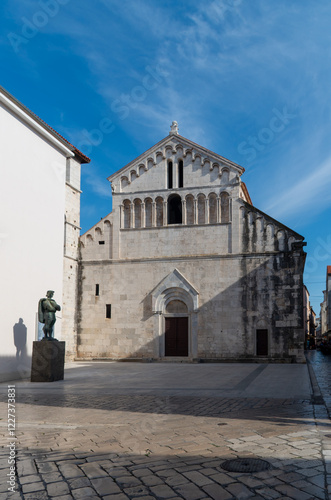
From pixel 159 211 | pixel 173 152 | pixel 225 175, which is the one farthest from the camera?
pixel 173 152

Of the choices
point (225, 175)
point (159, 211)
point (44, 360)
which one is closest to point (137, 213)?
point (159, 211)

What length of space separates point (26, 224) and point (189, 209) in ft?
46.0

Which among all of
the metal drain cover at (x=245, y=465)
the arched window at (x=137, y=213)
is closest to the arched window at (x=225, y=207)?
the arched window at (x=137, y=213)

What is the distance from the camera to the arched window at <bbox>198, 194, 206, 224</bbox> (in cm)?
2953

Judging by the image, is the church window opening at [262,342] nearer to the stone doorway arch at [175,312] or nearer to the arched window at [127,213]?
the stone doorway arch at [175,312]

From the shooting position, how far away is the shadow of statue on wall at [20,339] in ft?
55.0

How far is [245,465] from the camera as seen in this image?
5.59m

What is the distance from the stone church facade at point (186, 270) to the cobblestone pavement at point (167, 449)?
55.8 ft

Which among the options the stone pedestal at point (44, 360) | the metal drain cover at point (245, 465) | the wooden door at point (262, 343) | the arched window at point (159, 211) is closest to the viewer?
the metal drain cover at point (245, 465)

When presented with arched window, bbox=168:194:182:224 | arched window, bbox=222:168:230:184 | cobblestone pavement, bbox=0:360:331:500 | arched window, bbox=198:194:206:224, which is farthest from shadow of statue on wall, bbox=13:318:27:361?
arched window, bbox=222:168:230:184

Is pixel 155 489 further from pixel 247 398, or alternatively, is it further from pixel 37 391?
pixel 37 391

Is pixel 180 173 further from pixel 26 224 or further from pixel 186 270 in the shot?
pixel 26 224

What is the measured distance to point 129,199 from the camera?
3086cm

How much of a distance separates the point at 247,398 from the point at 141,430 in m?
4.43
